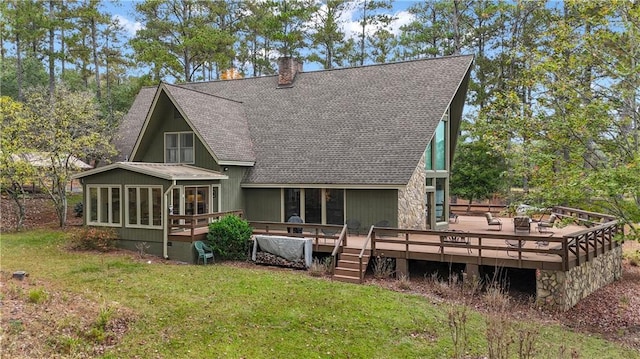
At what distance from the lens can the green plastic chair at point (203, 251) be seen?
13296 mm

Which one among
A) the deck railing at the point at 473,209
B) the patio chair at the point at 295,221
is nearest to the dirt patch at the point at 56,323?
the patio chair at the point at 295,221

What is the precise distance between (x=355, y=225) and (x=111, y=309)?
8765 mm

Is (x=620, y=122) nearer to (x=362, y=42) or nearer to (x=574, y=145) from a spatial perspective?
(x=574, y=145)

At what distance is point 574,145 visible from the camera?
11.5 metres

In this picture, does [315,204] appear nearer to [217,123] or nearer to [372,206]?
[372,206]

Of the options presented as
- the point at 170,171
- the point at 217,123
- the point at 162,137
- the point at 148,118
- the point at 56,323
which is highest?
the point at 148,118

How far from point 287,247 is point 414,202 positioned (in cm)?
527

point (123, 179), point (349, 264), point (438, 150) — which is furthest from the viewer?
point (438, 150)

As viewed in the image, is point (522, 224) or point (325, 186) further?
point (325, 186)

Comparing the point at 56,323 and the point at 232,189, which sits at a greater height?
the point at 232,189

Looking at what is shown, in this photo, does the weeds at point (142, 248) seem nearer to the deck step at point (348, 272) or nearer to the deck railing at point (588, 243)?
the deck step at point (348, 272)

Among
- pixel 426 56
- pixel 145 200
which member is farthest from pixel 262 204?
pixel 426 56

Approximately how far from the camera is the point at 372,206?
15234 mm

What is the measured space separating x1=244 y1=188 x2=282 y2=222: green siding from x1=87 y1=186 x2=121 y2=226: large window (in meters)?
4.88
